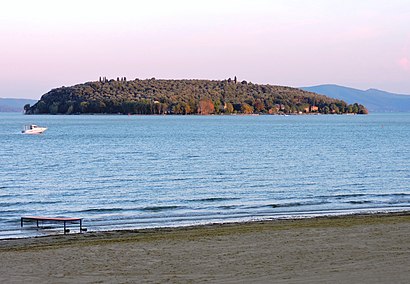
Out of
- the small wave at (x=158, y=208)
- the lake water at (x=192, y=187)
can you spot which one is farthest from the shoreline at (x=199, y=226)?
the small wave at (x=158, y=208)

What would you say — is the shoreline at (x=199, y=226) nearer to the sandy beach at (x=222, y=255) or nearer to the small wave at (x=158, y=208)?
the sandy beach at (x=222, y=255)

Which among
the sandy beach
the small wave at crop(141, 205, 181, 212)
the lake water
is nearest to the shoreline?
the sandy beach

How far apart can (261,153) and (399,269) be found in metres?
47.4

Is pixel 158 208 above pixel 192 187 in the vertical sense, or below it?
above

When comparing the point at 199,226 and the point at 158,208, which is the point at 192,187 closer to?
the point at 158,208

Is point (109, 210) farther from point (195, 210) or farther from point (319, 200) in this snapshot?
point (319, 200)

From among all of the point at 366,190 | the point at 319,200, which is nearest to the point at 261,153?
the point at 366,190

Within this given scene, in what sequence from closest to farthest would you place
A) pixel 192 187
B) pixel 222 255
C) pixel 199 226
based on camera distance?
1. pixel 222 255
2. pixel 199 226
3. pixel 192 187

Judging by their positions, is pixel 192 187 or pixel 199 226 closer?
pixel 199 226

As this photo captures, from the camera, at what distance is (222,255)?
13.7 metres

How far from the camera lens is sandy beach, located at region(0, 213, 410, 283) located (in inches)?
454

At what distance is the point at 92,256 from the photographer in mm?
13844

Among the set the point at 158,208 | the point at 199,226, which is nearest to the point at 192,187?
the point at 158,208

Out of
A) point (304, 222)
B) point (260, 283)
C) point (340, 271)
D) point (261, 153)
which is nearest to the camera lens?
point (260, 283)
